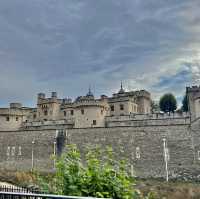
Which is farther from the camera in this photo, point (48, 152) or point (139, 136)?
point (48, 152)

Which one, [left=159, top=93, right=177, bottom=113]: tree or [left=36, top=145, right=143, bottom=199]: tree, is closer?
[left=36, top=145, right=143, bottom=199]: tree

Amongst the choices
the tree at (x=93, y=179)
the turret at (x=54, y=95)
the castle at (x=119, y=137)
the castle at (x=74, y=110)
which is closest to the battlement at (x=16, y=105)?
the castle at (x=74, y=110)

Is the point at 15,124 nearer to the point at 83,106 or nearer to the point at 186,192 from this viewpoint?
the point at 83,106

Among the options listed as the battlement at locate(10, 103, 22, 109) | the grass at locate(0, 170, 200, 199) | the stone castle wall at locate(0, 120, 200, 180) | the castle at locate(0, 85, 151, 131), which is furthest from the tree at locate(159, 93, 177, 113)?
the grass at locate(0, 170, 200, 199)

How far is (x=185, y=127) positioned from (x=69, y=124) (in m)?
20.2

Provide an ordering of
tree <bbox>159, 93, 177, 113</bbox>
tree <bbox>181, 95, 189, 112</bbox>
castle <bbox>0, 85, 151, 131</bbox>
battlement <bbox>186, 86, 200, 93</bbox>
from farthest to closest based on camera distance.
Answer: tree <bbox>159, 93, 177, 113</bbox>
tree <bbox>181, 95, 189, 112</bbox>
castle <bbox>0, 85, 151, 131</bbox>
battlement <bbox>186, 86, 200, 93</bbox>

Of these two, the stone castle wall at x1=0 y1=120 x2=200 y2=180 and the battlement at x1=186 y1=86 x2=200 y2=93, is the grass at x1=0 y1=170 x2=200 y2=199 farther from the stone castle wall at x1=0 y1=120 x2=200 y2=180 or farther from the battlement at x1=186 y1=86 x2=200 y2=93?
the battlement at x1=186 y1=86 x2=200 y2=93

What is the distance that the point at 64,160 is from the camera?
869cm

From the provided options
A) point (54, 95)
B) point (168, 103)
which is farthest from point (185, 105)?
point (54, 95)

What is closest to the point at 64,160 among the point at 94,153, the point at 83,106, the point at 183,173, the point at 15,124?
the point at 94,153

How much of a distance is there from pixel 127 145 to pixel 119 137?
1247 millimetres

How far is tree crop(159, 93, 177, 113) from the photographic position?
225 ft

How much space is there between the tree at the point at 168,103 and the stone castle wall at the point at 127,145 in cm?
3476

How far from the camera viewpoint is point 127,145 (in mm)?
34375
